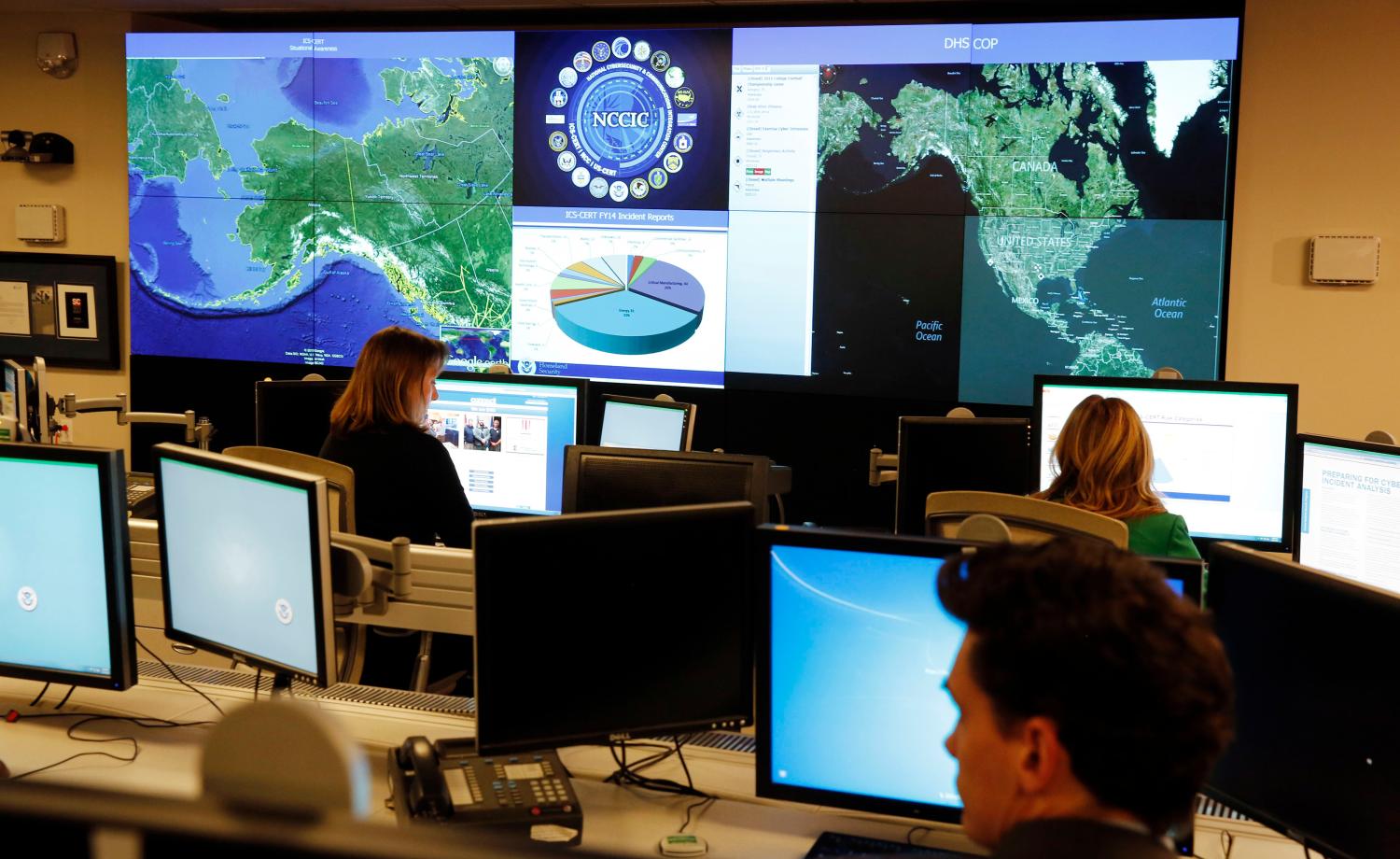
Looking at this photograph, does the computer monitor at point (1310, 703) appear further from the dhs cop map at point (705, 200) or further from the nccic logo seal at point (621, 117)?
the nccic logo seal at point (621, 117)

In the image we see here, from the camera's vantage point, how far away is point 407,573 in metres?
1.91

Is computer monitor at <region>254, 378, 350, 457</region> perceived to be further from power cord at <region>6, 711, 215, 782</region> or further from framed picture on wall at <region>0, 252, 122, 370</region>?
framed picture on wall at <region>0, 252, 122, 370</region>

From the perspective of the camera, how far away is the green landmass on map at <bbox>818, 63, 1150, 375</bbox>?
4695 millimetres

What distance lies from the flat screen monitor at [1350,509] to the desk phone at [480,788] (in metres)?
1.74

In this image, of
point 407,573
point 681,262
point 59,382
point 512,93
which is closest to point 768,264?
point 681,262

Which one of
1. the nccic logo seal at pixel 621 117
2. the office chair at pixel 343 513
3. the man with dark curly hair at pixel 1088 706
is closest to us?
the man with dark curly hair at pixel 1088 706

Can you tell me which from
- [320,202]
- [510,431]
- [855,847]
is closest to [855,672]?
[855,847]

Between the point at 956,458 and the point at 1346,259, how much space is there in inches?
90.6

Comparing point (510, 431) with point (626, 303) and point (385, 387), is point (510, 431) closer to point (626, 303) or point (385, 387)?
point (385, 387)

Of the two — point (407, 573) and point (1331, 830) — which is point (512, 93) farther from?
point (1331, 830)

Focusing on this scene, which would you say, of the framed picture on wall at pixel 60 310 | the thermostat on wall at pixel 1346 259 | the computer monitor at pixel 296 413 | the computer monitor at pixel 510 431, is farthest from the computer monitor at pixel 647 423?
the framed picture on wall at pixel 60 310

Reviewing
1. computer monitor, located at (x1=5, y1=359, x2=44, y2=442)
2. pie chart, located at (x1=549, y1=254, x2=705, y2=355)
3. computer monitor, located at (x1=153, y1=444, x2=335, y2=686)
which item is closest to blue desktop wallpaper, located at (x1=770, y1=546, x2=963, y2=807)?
computer monitor, located at (x1=153, y1=444, x2=335, y2=686)

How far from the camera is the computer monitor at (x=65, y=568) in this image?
75.6 inches

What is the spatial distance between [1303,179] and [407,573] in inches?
159
